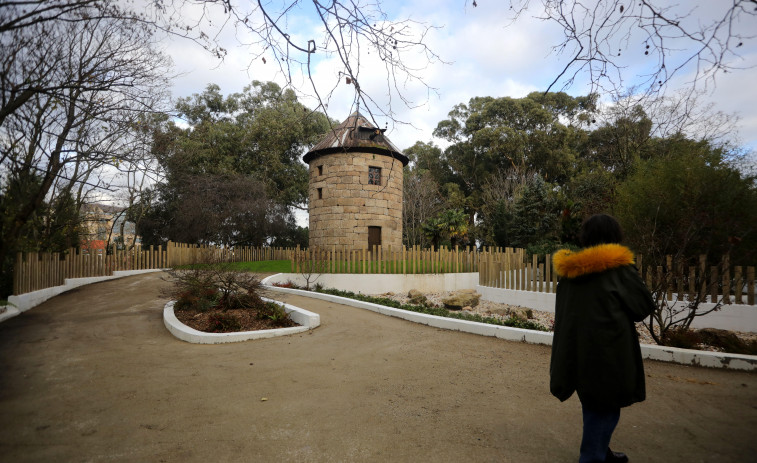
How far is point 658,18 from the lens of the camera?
2846 mm

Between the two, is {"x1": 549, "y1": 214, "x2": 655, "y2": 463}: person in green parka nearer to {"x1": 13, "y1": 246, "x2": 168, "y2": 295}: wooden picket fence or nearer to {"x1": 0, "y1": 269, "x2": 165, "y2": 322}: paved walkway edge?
{"x1": 0, "y1": 269, "x2": 165, "y2": 322}: paved walkway edge

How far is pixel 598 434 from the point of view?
2.57 meters

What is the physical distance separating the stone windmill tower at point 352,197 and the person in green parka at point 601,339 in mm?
17075

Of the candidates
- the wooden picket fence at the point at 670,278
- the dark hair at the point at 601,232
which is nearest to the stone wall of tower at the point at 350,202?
the wooden picket fence at the point at 670,278

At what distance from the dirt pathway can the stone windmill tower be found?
1353cm

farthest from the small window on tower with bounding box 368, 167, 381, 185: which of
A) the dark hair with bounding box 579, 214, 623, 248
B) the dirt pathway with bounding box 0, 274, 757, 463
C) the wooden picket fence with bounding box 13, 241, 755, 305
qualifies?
the dark hair with bounding box 579, 214, 623, 248

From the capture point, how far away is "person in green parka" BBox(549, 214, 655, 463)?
2.54m

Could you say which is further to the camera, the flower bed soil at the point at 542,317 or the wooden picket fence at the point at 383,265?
the wooden picket fence at the point at 383,265

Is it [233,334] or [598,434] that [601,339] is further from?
[233,334]

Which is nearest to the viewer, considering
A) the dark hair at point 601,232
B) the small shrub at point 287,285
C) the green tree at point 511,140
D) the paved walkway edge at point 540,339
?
the dark hair at point 601,232

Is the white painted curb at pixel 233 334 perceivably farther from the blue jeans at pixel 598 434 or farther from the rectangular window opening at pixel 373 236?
the rectangular window opening at pixel 373 236

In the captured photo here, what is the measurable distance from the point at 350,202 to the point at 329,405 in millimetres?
16482

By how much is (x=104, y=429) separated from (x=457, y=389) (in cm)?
335

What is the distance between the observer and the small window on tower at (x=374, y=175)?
67.5ft
